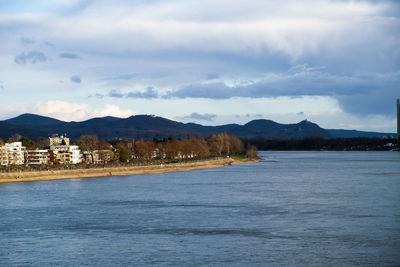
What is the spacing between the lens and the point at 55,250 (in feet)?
63.5

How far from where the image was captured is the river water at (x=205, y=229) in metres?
18.0

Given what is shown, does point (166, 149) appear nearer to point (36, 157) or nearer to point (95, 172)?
point (36, 157)

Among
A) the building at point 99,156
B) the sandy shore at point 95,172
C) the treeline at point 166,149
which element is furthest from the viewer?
the treeline at point 166,149

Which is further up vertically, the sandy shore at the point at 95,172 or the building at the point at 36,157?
the building at the point at 36,157

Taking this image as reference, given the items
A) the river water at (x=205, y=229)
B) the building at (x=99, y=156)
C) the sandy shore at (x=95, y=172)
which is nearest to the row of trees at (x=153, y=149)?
the building at (x=99, y=156)

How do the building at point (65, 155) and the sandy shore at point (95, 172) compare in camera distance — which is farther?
the building at point (65, 155)

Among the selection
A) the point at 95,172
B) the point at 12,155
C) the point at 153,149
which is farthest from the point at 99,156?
the point at 95,172

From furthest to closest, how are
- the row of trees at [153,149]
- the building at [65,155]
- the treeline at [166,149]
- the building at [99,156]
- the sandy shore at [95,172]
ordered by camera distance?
1. the treeline at [166,149]
2. the row of trees at [153,149]
3. the building at [99,156]
4. the building at [65,155]
5. the sandy shore at [95,172]

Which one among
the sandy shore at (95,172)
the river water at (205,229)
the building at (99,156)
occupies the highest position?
the building at (99,156)

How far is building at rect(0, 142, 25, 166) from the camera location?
264ft

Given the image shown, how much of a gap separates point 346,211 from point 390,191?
10.2m

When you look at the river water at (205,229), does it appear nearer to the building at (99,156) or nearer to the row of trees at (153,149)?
the row of trees at (153,149)

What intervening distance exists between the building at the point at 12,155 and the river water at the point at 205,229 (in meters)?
44.7

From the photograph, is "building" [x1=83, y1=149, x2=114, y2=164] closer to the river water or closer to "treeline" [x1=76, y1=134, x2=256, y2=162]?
"treeline" [x1=76, y1=134, x2=256, y2=162]
